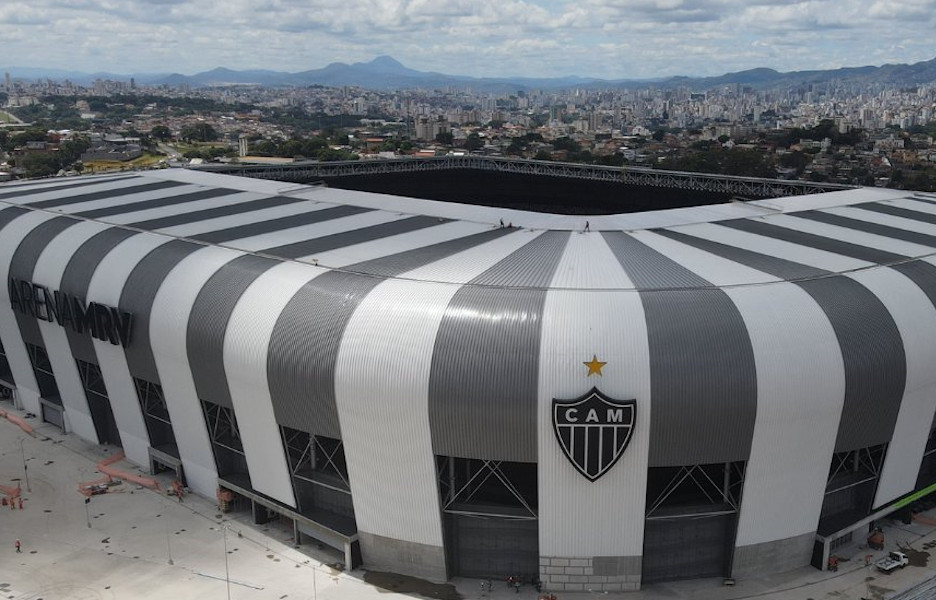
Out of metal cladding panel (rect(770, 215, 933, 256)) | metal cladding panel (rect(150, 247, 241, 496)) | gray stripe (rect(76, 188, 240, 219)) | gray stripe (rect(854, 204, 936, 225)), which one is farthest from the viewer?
gray stripe (rect(76, 188, 240, 219))

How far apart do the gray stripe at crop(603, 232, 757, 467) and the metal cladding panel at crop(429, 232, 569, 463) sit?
197 inches

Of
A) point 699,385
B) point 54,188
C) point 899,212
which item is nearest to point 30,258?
point 54,188

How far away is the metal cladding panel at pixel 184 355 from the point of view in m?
44.3

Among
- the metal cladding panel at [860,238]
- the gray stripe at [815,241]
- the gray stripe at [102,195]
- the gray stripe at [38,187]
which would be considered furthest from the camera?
the gray stripe at [38,187]

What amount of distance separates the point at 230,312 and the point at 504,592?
19.1 m

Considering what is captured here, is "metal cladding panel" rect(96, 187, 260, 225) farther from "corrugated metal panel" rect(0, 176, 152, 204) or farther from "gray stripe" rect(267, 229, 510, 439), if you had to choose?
"gray stripe" rect(267, 229, 510, 439)

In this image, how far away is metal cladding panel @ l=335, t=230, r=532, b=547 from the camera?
120ft

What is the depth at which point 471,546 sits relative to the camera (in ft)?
127

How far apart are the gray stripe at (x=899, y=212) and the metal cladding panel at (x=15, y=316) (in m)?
59.0

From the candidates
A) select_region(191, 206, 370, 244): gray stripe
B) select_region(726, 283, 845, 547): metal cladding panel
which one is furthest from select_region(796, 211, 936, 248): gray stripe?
select_region(191, 206, 370, 244): gray stripe

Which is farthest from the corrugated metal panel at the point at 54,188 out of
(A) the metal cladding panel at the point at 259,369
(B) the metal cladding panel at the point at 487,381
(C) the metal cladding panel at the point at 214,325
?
(B) the metal cladding panel at the point at 487,381

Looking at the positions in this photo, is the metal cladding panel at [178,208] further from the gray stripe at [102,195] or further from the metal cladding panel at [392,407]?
the metal cladding panel at [392,407]

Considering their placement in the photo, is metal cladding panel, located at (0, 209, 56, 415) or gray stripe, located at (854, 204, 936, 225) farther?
gray stripe, located at (854, 204, 936, 225)

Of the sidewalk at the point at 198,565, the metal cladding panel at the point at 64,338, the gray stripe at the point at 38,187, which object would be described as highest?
the gray stripe at the point at 38,187
